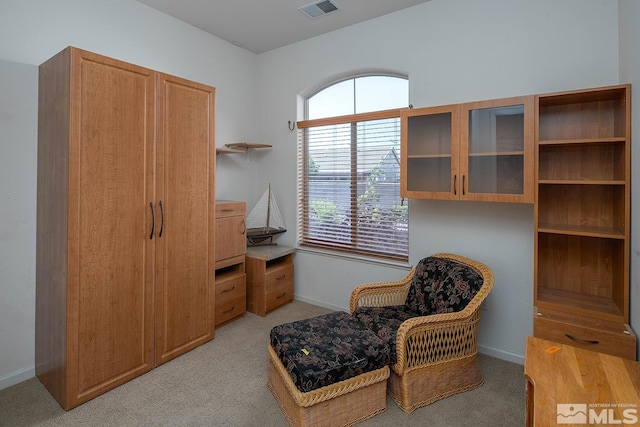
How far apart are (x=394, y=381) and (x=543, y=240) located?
139cm

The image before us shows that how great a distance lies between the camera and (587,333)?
6.04 ft

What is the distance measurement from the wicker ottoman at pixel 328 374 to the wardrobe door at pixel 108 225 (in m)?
1.02

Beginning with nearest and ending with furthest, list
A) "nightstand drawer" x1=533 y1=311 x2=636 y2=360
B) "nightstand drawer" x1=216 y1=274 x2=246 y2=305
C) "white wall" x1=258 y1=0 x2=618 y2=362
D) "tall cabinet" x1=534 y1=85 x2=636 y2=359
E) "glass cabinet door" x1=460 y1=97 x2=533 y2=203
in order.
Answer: "nightstand drawer" x1=533 y1=311 x2=636 y2=360 < "tall cabinet" x1=534 y1=85 x2=636 y2=359 < "glass cabinet door" x1=460 y1=97 x2=533 y2=203 < "white wall" x1=258 y1=0 x2=618 y2=362 < "nightstand drawer" x1=216 y1=274 x2=246 y2=305

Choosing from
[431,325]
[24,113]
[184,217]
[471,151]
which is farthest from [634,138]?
[24,113]

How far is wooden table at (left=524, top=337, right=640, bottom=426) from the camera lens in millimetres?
1012

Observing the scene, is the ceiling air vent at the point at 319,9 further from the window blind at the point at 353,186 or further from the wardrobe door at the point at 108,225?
the wardrobe door at the point at 108,225

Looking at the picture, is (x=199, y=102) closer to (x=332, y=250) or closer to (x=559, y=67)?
(x=332, y=250)

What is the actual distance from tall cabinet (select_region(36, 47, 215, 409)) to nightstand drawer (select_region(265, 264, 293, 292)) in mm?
897

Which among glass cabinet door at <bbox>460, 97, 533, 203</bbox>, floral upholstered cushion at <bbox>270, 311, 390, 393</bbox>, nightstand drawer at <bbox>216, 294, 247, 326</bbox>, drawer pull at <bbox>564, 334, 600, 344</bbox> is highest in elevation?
glass cabinet door at <bbox>460, 97, 533, 203</bbox>

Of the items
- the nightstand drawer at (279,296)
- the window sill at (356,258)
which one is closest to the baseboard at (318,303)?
the nightstand drawer at (279,296)

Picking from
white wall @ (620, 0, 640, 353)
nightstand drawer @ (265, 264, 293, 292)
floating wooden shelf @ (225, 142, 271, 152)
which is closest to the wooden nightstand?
nightstand drawer @ (265, 264, 293, 292)

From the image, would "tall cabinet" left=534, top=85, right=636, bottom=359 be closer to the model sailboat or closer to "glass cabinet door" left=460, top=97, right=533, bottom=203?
"glass cabinet door" left=460, top=97, right=533, bottom=203

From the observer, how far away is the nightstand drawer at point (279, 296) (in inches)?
139

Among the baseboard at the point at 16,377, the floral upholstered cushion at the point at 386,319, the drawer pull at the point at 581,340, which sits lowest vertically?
the baseboard at the point at 16,377
